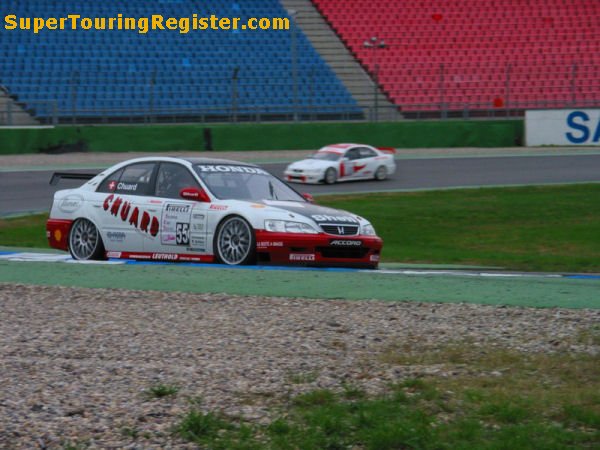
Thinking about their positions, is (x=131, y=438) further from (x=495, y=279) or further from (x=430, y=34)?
(x=430, y=34)

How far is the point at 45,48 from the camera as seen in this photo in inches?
1447

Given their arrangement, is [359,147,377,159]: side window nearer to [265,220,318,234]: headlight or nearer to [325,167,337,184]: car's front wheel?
[325,167,337,184]: car's front wheel

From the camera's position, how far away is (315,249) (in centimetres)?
1139

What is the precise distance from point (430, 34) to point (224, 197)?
32.7m

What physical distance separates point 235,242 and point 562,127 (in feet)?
90.3

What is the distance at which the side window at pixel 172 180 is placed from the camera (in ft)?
39.2

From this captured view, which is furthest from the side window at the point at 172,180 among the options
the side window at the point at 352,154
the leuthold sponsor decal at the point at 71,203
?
the side window at the point at 352,154

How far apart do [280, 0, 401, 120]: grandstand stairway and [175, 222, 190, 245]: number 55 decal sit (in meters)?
25.4

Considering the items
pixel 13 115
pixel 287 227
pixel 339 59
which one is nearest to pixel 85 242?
pixel 287 227

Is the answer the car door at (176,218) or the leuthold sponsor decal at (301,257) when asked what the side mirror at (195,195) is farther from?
the leuthold sponsor decal at (301,257)

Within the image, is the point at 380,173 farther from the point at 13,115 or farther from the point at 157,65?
the point at 157,65

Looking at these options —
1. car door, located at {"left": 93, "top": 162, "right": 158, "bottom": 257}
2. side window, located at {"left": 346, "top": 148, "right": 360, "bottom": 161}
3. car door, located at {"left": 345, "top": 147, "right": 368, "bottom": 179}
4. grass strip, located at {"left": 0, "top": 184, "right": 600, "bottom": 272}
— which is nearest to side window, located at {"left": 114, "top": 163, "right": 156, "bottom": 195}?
car door, located at {"left": 93, "top": 162, "right": 158, "bottom": 257}

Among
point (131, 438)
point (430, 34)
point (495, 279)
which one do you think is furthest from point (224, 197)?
point (430, 34)

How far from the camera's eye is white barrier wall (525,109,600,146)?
36.9 meters
